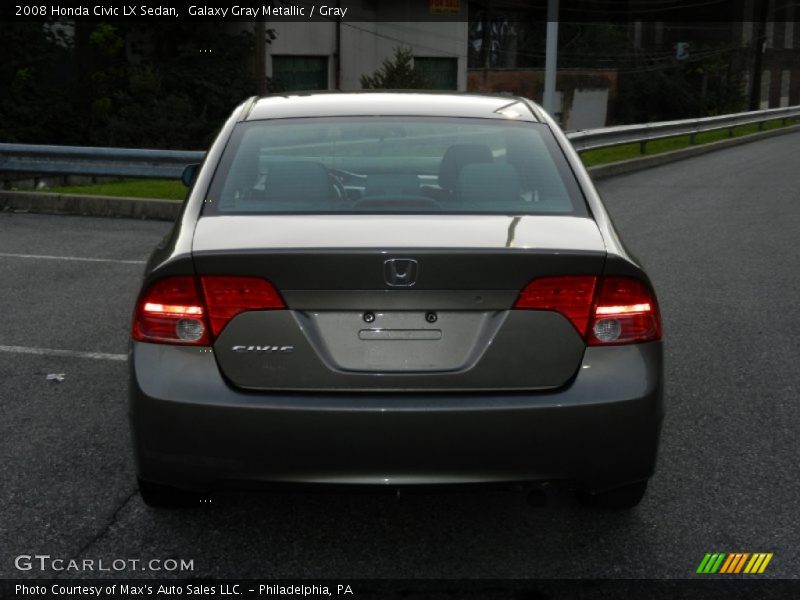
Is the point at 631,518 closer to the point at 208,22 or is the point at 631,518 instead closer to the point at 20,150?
the point at 20,150

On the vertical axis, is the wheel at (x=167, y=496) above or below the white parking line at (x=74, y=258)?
above

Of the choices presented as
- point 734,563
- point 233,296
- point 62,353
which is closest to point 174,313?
point 233,296

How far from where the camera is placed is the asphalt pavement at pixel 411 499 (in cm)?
361

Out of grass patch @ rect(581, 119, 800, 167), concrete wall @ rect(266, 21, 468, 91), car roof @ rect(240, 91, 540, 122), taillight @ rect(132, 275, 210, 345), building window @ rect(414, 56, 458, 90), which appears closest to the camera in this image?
taillight @ rect(132, 275, 210, 345)

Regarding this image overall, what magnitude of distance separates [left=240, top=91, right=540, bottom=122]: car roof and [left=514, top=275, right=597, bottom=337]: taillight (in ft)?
4.18

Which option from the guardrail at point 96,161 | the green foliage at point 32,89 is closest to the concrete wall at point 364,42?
the green foliage at point 32,89

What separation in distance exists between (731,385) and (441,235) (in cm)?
296

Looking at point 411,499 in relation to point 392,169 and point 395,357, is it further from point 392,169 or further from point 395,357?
point 392,169

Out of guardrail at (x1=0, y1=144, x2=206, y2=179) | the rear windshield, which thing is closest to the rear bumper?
the rear windshield

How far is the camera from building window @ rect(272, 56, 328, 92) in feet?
139

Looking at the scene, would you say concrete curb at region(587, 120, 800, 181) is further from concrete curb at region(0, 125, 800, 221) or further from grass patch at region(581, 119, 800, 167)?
concrete curb at region(0, 125, 800, 221)

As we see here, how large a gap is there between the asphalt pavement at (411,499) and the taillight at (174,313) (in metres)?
0.66

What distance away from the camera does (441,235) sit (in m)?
3.38

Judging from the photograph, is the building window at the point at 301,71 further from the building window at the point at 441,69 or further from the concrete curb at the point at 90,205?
the concrete curb at the point at 90,205
